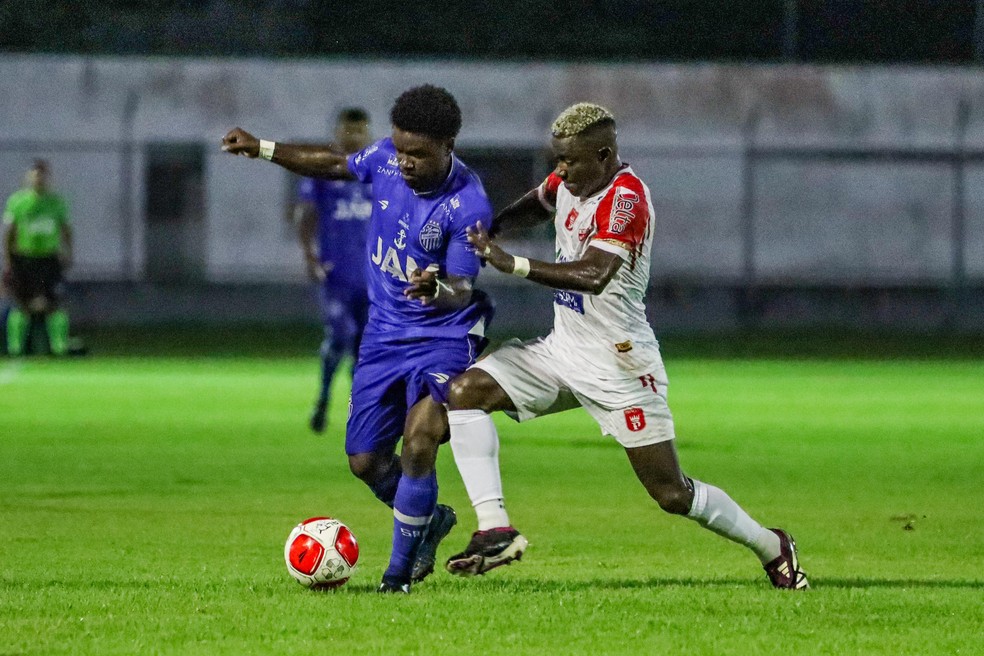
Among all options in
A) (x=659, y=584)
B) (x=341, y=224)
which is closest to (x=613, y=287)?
(x=659, y=584)

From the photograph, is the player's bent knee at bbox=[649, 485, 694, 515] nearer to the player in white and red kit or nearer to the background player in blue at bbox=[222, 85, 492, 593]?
the player in white and red kit

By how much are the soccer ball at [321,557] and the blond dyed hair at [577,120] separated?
Result: 1.82m

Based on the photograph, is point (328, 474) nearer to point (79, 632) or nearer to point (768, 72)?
point (79, 632)

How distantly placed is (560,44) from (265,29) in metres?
5.58

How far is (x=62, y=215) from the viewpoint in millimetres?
21781

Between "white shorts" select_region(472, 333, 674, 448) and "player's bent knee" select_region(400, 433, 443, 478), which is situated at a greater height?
"white shorts" select_region(472, 333, 674, 448)

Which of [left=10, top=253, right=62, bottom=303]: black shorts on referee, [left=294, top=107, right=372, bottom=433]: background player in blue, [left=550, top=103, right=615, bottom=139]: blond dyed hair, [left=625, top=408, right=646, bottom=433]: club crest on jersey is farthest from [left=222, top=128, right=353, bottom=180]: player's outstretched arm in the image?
[left=10, top=253, right=62, bottom=303]: black shorts on referee

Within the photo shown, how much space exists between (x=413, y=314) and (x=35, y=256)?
15345 millimetres

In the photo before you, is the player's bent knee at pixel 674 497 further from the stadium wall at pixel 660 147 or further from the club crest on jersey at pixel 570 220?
the stadium wall at pixel 660 147

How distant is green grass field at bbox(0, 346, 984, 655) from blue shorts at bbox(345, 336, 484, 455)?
2.07 feet

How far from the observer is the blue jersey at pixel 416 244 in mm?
7332

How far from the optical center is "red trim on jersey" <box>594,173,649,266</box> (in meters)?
7.02

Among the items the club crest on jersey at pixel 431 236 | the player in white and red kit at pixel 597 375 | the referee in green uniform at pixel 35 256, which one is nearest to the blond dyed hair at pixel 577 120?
the player in white and red kit at pixel 597 375

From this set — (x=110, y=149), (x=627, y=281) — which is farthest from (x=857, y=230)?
(x=627, y=281)
